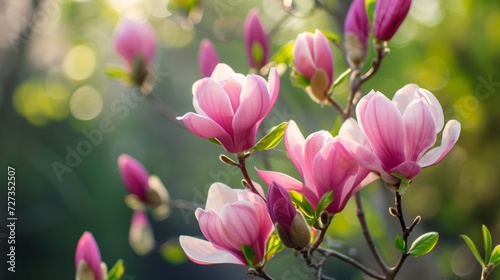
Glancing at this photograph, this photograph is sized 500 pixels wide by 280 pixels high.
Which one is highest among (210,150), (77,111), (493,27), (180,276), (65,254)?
(493,27)

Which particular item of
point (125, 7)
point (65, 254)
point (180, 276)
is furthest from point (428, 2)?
point (180, 276)

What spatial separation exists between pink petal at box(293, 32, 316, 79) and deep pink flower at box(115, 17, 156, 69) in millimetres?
457

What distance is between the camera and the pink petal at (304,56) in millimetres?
664

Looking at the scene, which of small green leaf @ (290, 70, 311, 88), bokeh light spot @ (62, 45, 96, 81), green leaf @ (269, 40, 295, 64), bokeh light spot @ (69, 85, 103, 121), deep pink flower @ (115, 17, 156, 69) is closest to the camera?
small green leaf @ (290, 70, 311, 88)

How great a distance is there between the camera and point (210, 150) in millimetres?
5527

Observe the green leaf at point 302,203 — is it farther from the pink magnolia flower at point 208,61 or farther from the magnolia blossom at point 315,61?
the pink magnolia flower at point 208,61

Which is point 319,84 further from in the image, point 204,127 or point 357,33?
point 204,127

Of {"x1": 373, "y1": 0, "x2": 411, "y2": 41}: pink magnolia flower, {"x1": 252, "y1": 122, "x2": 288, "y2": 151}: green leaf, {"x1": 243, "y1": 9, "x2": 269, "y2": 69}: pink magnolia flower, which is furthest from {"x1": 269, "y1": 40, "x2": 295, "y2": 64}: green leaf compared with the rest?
{"x1": 252, "y1": 122, "x2": 288, "y2": 151}: green leaf

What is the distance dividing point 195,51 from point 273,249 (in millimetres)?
4910

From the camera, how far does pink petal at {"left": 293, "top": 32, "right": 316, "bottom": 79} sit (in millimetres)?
664

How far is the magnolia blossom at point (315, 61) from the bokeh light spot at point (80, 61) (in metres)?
2.78

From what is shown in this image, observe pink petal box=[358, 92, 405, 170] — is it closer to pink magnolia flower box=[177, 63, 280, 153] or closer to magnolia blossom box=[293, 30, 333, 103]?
pink magnolia flower box=[177, 63, 280, 153]

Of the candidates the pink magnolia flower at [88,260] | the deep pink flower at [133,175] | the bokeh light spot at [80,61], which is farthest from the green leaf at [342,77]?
the bokeh light spot at [80,61]

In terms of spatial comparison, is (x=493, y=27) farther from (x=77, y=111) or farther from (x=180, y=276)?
(x=180, y=276)
